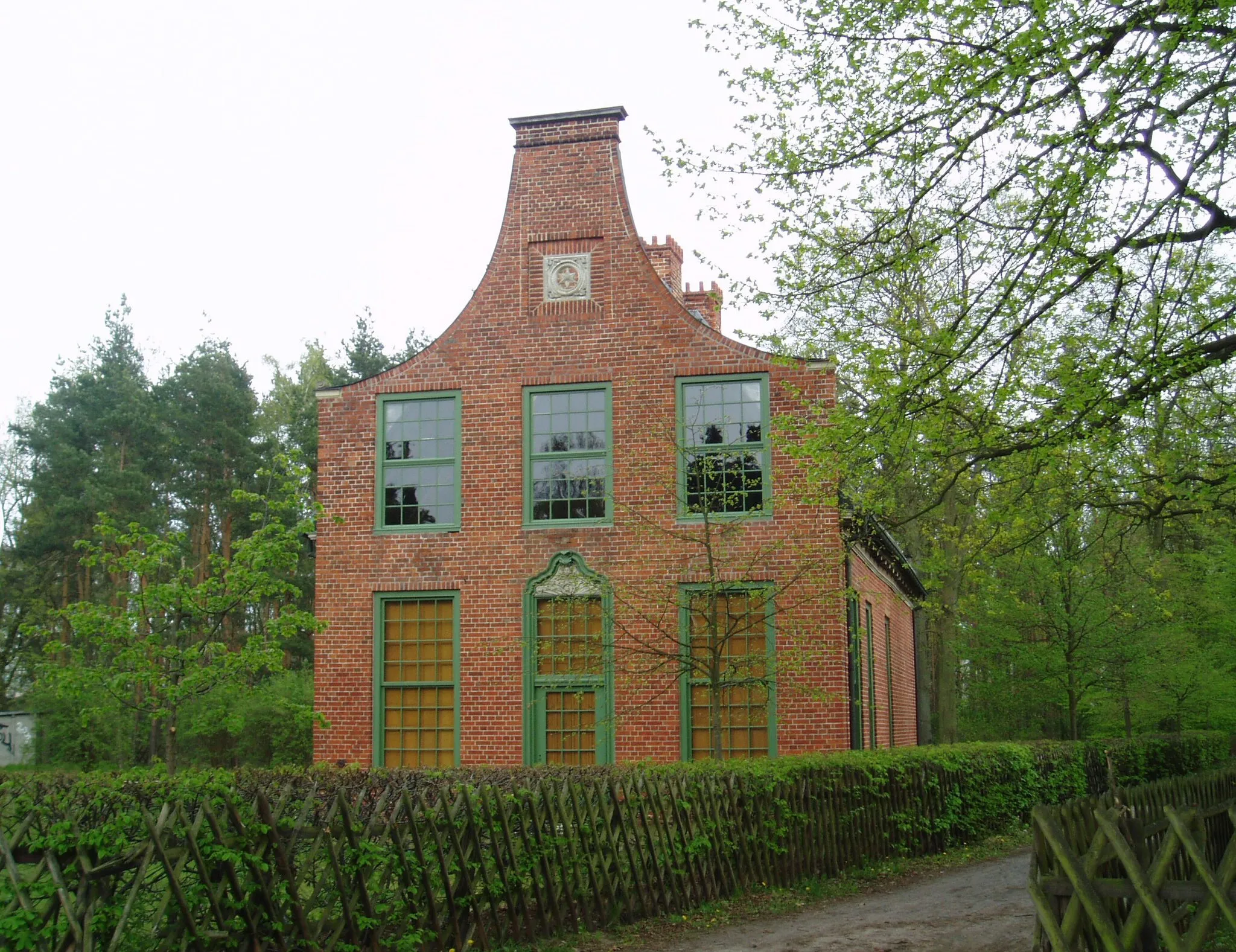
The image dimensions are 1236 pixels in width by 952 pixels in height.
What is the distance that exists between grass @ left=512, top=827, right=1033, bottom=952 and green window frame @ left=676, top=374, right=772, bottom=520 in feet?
17.6

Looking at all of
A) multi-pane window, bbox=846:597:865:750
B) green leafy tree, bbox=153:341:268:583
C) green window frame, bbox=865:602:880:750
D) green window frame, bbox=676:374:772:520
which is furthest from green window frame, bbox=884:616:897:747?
green leafy tree, bbox=153:341:268:583

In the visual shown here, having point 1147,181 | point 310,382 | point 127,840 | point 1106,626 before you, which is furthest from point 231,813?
point 310,382

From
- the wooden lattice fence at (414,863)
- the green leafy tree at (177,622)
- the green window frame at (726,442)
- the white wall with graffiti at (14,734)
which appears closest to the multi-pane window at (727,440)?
the green window frame at (726,442)

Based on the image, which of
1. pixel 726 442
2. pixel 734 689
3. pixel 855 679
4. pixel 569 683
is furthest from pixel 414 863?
pixel 855 679

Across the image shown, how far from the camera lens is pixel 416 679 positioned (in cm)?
1916

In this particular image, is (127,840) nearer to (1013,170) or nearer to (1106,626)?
(1013,170)

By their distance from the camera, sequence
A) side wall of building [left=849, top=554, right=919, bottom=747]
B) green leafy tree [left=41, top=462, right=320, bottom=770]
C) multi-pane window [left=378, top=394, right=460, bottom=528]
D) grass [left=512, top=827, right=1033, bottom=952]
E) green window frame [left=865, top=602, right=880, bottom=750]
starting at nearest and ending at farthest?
grass [left=512, top=827, right=1033, bottom=952] → green leafy tree [left=41, top=462, right=320, bottom=770] → multi-pane window [left=378, top=394, right=460, bottom=528] → side wall of building [left=849, top=554, right=919, bottom=747] → green window frame [left=865, top=602, right=880, bottom=750]

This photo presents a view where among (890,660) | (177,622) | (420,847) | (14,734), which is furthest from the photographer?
(14,734)

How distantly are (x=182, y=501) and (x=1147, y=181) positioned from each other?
39593 millimetres

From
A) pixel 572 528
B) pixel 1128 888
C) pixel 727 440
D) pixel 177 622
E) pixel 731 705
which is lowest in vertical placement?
pixel 1128 888

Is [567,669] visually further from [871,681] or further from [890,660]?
[890,660]

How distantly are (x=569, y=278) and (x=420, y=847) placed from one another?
12427 millimetres

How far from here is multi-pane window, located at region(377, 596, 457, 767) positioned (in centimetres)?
1895

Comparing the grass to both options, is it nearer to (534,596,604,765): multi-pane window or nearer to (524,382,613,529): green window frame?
(534,596,604,765): multi-pane window
